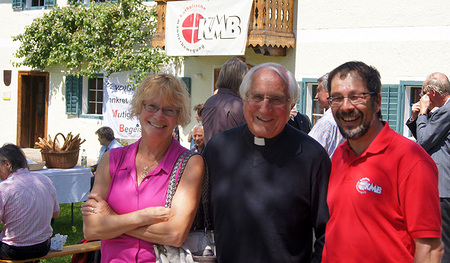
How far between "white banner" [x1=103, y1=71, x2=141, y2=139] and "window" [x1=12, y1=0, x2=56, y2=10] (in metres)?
3.36

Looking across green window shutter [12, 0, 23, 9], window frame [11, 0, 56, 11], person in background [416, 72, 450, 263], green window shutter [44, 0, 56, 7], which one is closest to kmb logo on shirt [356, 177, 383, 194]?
person in background [416, 72, 450, 263]

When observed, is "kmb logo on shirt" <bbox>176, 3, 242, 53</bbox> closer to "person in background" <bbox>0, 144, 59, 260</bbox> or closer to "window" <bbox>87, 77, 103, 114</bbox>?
"window" <bbox>87, 77, 103, 114</bbox>

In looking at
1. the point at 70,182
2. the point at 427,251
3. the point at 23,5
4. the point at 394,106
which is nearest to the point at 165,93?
the point at 427,251

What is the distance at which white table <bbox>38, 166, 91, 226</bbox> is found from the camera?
732 cm

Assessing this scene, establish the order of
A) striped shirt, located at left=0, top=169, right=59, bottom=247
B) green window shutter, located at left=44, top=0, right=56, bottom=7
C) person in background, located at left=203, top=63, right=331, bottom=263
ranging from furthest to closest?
green window shutter, located at left=44, top=0, right=56, bottom=7 < striped shirt, located at left=0, top=169, right=59, bottom=247 < person in background, located at left=203, top=63, right=331, bottom=263

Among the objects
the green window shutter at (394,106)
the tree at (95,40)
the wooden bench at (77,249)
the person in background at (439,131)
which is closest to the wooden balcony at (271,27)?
the green window shutter at (394,106)

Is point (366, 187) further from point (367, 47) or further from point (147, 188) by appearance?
point (367, 47)

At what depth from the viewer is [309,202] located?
8.34 ft

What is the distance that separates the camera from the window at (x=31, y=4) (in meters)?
15.6

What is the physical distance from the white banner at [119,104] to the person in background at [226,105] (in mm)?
9101

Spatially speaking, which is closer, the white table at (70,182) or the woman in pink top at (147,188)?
the woman in pink top at (147,188)

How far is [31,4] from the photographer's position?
1638 centimetres

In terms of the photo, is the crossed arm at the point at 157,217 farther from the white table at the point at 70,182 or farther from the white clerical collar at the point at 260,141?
the white table at the point at 70,182

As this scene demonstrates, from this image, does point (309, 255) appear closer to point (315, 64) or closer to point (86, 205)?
point (86, 205)
